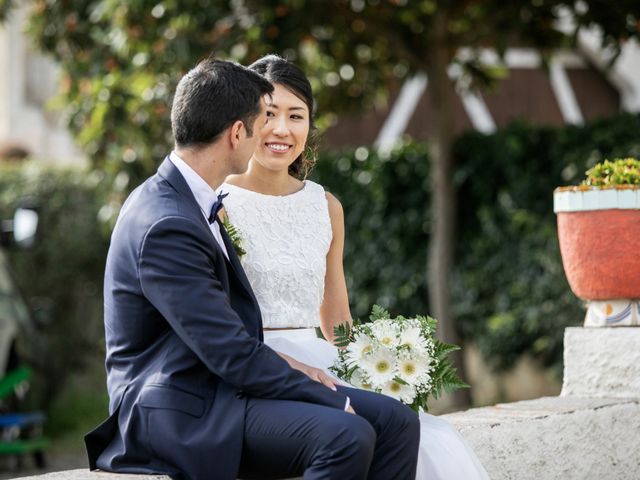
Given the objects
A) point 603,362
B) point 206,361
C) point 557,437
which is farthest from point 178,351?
point 603,362

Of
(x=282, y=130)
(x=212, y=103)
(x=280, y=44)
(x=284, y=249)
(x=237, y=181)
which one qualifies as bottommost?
(x=284, y=249)

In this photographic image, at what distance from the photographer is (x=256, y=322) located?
345 cm

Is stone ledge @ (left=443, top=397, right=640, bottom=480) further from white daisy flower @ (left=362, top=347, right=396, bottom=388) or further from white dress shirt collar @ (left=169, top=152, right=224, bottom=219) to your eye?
white dress shirt collar @ (left=169, top=152, right=224, bottom=219)

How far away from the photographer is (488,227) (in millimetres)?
10211

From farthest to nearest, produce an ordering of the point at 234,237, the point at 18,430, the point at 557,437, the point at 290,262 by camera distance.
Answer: the point at 18,430 → the point at 557,437 → the point at 290,262 → the point at 234,237

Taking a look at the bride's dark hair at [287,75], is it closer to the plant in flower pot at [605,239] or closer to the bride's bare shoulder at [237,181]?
the bride's bare shoulder at [237,181]

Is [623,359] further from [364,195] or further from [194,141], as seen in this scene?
[364,195]

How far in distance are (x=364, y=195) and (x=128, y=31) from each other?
327 centimetres

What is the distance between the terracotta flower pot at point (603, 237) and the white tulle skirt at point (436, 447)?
5.10ft

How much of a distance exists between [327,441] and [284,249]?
4.01ft

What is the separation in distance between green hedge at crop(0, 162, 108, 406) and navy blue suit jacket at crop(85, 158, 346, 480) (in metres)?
8.97

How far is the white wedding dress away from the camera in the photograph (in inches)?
159

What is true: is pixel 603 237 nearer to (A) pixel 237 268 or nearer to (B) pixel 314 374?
(B) pixel 314 374

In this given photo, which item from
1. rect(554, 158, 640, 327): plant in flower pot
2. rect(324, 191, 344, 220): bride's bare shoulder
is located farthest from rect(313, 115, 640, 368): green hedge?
rect(324, 191, 344, 220): bride's bare shoulder
